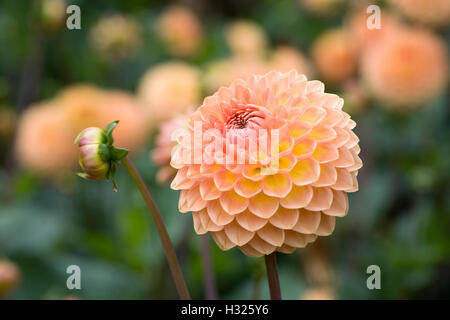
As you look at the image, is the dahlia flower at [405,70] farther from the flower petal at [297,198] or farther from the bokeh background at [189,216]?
the flower petal at [297,198]

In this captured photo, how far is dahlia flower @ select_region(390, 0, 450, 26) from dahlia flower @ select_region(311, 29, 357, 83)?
0.22m

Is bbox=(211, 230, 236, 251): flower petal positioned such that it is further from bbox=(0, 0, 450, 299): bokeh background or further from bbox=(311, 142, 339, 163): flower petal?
bbox=(0, 0, 450, 299): bokeh background

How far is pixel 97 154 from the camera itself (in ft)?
1.57

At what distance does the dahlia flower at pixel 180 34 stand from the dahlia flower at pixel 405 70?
743 mm

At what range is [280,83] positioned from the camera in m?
0.47

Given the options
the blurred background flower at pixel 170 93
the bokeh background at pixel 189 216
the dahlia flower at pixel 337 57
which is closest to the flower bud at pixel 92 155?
the bokeh background at pixel 189 216

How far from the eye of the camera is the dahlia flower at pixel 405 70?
1140mm

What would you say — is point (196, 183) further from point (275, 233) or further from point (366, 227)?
point (366, 227)

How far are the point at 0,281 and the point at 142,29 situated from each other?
4.15 ft

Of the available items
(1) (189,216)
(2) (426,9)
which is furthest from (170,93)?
(2) (426,9)

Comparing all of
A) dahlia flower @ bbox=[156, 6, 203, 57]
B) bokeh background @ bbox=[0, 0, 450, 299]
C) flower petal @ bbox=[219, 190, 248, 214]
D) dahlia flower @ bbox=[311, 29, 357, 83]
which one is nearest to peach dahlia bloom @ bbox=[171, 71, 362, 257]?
flower petal @ bbox=[219, 190, 248, 214]

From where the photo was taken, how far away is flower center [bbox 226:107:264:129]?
1.48 ft

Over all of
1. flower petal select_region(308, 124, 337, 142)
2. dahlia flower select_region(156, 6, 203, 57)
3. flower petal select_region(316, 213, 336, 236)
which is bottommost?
flower petal select_region(316, 213, 336, 236)

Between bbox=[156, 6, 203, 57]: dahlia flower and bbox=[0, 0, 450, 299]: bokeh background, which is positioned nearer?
bbox=[0, 0, 450, 299]: bokeh background
